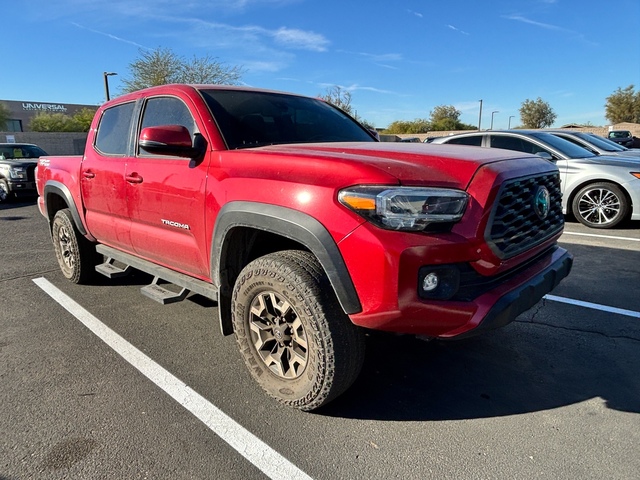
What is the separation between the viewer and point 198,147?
2967 mm

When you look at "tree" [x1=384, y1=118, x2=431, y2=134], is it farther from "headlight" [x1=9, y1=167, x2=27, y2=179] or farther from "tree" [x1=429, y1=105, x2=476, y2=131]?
"headlight" [x1=9, y1=167, x2=27, y2=179]

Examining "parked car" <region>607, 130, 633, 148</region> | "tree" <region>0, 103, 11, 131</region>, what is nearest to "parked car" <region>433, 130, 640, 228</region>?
"parked car" <region>607, 130, 633, 148</region>

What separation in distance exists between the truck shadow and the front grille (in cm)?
94

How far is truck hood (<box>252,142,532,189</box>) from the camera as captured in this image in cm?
225

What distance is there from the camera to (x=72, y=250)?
16.1 feet

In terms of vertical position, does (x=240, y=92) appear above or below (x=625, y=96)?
below

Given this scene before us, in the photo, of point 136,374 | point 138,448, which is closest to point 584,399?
point 138,448

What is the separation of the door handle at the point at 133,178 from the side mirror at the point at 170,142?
70 centimetres

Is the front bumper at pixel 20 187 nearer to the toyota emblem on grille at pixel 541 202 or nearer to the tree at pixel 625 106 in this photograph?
the toyota emblem on grille at pixel 541 202

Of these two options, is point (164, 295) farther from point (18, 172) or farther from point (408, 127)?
point (408, 127)

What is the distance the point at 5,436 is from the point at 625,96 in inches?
2612

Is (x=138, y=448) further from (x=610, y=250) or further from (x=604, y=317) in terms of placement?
(x=610, y=250)

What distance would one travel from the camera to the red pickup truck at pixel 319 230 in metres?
2.16

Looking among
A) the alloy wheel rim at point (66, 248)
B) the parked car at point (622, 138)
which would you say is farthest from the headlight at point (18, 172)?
the parked car at point (622, 138)
